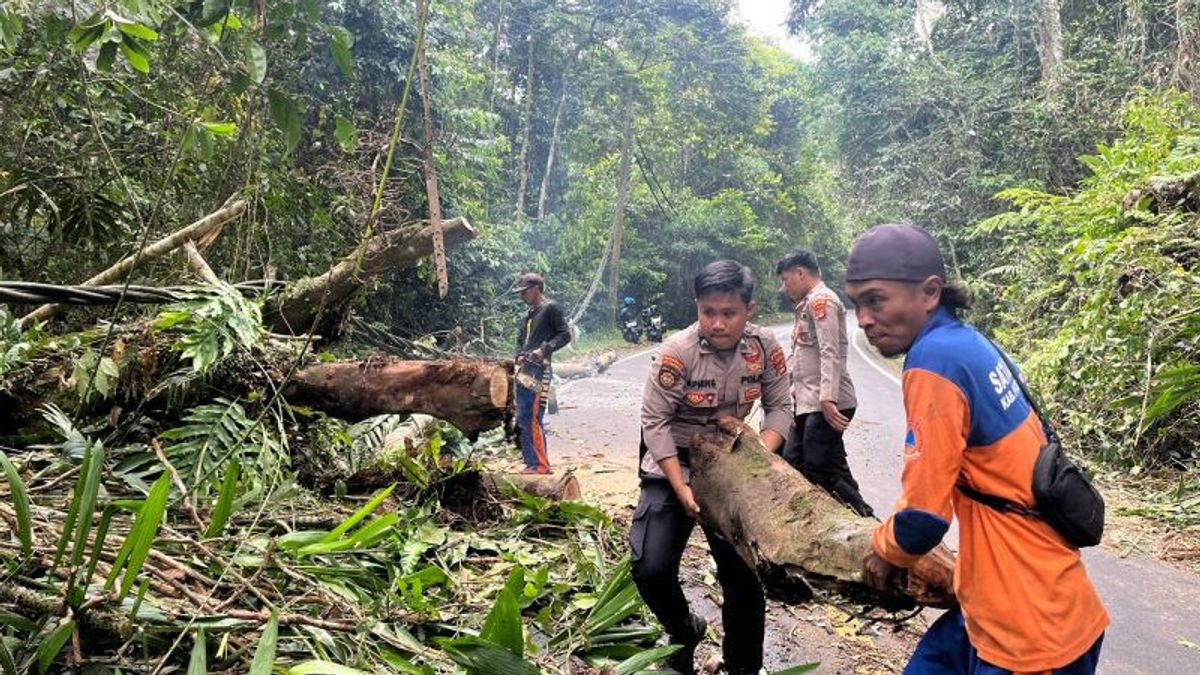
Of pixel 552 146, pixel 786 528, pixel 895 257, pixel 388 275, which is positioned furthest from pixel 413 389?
pixel 552 146

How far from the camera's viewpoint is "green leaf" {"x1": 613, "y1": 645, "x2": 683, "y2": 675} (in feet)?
9.27

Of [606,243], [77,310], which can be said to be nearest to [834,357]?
[77,310]

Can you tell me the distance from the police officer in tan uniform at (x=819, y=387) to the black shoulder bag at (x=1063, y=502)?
2770 millimetres

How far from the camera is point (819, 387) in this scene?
15.8 feet

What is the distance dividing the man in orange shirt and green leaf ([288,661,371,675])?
1507mm

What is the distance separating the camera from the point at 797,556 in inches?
89.0

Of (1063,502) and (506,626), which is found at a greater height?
(1063,502)

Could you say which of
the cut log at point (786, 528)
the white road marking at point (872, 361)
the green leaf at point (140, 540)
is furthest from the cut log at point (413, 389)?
the white road marking at point (872, 361)

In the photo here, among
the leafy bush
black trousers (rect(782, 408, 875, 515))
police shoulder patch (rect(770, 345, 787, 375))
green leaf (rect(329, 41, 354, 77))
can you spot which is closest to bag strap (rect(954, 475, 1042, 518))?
police shoulder patch (rect(770, 345, 787, 375))

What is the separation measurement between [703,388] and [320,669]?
1748 mm

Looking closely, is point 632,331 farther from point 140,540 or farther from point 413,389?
point 140,540

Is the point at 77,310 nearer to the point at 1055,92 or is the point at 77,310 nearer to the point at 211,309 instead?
the point at 211,309

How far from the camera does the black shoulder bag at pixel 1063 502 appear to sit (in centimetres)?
180

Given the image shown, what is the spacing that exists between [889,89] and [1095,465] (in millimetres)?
14508
